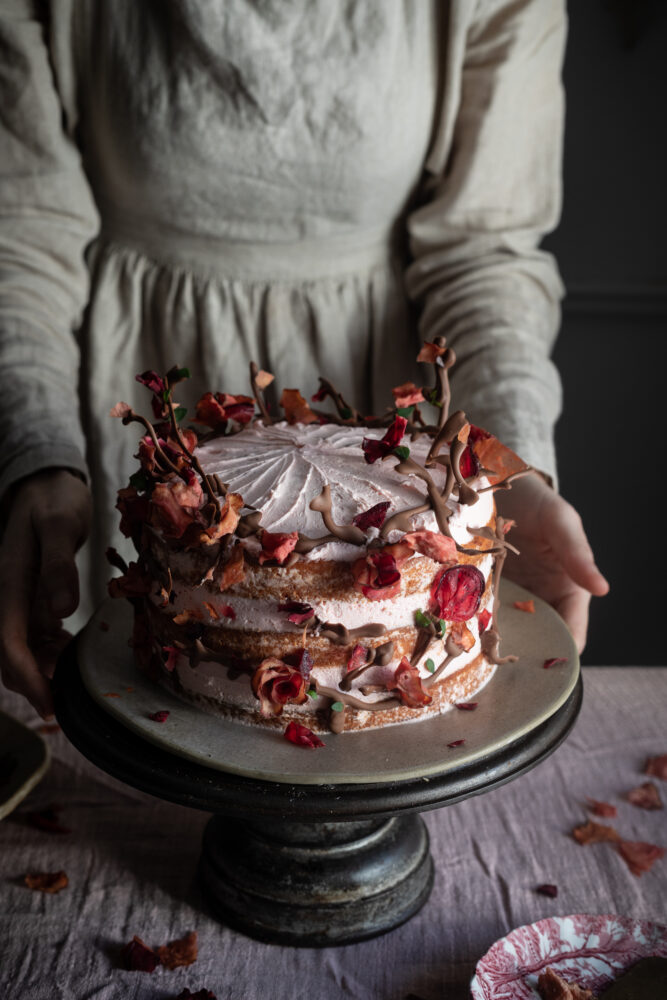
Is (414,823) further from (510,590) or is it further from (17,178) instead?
(17,178)

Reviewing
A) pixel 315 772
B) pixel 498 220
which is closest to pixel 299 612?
pixel 315 772

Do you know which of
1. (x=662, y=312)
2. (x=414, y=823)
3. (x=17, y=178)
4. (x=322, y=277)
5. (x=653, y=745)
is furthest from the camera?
(x=662, y=312)

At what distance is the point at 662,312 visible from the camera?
7.32 ft

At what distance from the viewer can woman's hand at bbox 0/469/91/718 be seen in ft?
3.32

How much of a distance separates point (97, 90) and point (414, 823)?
1097 mm

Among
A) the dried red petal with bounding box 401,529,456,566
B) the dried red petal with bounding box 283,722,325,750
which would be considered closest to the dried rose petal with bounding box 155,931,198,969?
the dried red petal with bounding box 283,722,325,750

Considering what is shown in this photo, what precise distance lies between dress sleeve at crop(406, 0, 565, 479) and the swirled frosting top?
33 centimetres

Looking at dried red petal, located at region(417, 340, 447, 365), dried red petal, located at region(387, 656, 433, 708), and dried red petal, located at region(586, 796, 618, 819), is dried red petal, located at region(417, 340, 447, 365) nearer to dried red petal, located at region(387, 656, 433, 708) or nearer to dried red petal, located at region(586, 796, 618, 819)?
dried red petal, located at region(387, 656, 433, 708)

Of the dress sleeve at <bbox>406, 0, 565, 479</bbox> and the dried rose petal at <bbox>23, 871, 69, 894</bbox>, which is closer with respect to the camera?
the dried rose petal at <bbox>23, 871, 69, 894</bbox>

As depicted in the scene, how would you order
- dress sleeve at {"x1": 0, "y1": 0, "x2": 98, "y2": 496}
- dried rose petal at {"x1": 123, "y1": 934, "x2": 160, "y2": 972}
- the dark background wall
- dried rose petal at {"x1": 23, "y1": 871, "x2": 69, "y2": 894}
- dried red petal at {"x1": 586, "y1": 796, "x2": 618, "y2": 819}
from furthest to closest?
1. the dark background wall
2. dress sleeve at {"x1": 0, "y1": 0, "x2": 98, "y2": 496}
3. dried red petal at {"x1": 586, "y1": 796, "x2": 618, "y2": 819}
4. dried rose petal at {"x1": 23, "y1": 871, "x2": 69, "y2": 894}
5. dried rose petal at {"x1": 123, "y1": 934, "x2": 160, "y2": 972}

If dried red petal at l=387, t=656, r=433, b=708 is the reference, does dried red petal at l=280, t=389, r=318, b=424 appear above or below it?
above

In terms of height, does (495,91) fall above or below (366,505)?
above

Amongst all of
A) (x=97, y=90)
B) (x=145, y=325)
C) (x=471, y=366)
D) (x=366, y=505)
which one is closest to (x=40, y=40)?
(x=97, y=90)

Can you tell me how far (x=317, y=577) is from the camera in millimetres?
848
